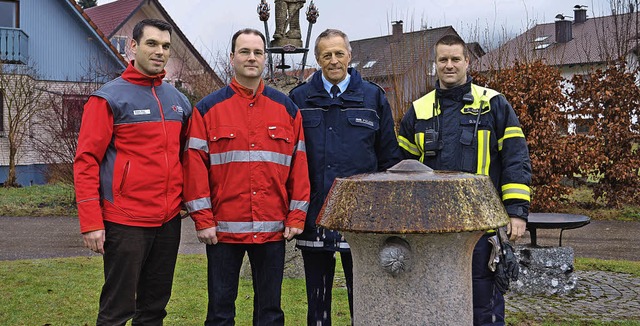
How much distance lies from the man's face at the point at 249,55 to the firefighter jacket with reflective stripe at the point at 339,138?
41 cm

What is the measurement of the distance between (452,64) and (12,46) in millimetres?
17861

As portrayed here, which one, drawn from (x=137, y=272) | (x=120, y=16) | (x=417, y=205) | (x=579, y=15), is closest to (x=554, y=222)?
(x=417, y=205)

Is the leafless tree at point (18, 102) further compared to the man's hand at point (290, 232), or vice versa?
the leafless tree at point (18, 102)

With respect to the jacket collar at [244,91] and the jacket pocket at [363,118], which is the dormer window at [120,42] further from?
the jacket pocket at [363,118]

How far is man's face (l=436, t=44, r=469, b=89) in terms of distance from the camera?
13.4 ft

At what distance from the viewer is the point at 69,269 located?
310 inches

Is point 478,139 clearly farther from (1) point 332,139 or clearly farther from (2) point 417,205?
(2) point 417,205

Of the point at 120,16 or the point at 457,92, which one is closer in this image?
the point at 457,92

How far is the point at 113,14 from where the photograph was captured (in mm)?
25812

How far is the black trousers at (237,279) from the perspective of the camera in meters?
3.87

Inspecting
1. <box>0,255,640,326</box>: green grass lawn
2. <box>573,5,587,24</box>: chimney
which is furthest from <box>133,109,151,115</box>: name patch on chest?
<box>573,5,587,24</box>: chimney

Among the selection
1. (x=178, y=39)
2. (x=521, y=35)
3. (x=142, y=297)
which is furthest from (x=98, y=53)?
(x=142, y=297)

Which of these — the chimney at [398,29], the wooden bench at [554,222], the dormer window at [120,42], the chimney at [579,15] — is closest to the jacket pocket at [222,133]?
the wooden bench at [554,222]

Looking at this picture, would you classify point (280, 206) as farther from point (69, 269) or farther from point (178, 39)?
point (178, 39)
